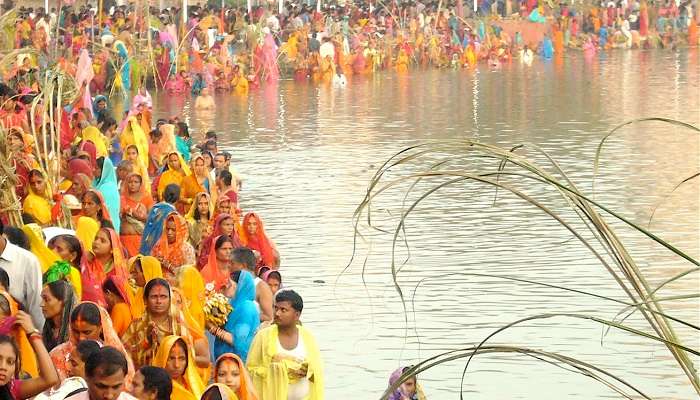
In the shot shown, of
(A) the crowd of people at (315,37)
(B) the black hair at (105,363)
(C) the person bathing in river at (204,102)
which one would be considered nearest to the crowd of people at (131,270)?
(B) the black hair at (105,363)

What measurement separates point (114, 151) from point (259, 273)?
7134 mm

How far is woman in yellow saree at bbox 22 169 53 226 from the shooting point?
10.4 m

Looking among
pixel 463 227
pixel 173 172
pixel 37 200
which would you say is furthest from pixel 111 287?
pixel 463 227

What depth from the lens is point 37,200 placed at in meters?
10.5

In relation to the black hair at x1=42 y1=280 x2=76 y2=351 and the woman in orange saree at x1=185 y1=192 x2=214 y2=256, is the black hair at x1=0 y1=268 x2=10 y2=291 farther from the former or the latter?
the woman in orange saree at x1=185 y1=192 x2=214 y2=256

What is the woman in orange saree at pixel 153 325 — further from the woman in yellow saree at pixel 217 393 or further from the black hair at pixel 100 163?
the black hair at pixel 100 163

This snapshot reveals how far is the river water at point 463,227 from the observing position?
9.71m

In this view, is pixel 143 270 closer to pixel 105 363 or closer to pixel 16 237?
pixel 16 237

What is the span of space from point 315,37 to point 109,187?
75.1ft

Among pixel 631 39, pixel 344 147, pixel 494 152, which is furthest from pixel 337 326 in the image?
pixel 631 39

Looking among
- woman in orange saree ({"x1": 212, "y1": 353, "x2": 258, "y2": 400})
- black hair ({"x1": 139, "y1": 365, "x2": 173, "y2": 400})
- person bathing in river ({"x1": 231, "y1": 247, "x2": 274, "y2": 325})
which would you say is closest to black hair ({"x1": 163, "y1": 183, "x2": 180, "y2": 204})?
person bathing in river ({"x1": 231, "y1": 247, "x2": 274, "y2": 325})

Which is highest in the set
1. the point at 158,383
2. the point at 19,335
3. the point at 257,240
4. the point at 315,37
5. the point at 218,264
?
the point at 19,335

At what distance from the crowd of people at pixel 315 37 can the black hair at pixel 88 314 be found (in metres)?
12.3

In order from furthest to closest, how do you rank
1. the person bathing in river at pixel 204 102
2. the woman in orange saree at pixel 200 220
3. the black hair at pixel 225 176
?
the person bathing in river at pixel 204 102, the black hair at pixel 225 176, the woman in orange saree at pixel 200 220
